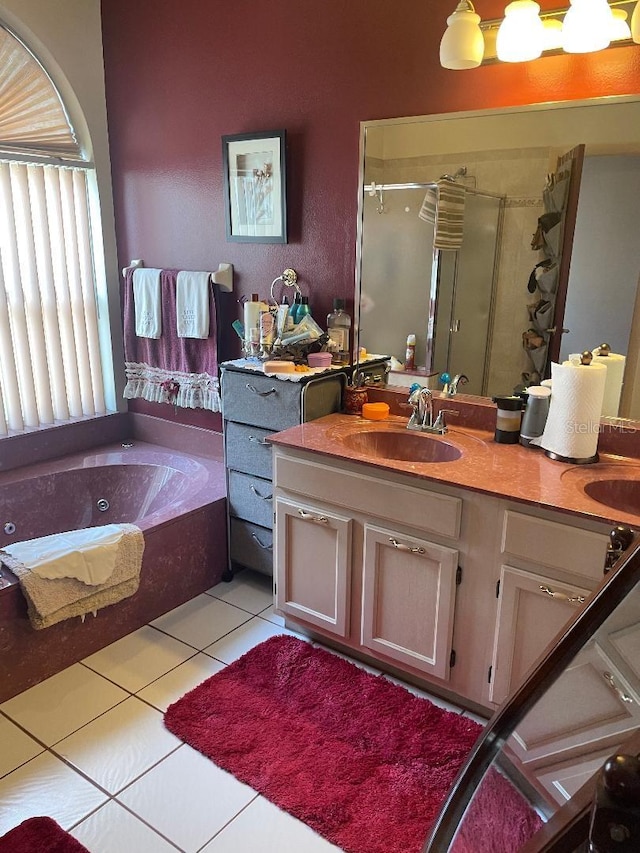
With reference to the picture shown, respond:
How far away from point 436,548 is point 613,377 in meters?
0.81

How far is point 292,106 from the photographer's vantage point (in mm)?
2594

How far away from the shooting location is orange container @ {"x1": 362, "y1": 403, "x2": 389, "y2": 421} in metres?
2.46

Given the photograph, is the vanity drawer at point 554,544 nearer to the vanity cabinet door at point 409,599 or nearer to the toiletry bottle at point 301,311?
the vanity cabinet door at point 409,599

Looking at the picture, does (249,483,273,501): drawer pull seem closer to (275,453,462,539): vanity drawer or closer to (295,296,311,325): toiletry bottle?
(275,453,462,539): vanity drawer

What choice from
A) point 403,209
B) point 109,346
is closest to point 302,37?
point 403,209

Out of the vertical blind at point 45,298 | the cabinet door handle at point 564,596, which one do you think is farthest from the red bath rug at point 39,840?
the vertical blind at point 45,298

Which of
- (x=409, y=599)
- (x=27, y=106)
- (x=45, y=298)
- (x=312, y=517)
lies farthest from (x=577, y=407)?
(x=27, y=106)

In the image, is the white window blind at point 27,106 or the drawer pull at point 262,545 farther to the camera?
the white window blind at point 27,106

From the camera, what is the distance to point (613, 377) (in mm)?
2041

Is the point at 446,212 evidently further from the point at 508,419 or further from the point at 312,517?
the point at 312,517

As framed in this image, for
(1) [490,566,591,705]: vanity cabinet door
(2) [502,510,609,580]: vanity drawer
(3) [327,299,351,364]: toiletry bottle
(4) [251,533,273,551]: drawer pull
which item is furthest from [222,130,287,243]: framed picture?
(1) [490,566,591,705]: vanity cabinet door

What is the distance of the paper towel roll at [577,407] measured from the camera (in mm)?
1916

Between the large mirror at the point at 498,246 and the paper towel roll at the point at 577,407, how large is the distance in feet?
0.55

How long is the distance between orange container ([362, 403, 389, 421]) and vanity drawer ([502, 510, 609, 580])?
2.63ft
